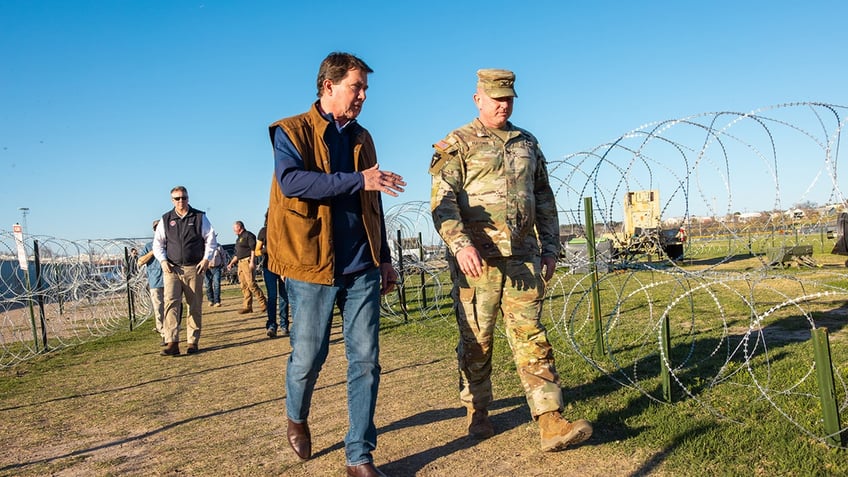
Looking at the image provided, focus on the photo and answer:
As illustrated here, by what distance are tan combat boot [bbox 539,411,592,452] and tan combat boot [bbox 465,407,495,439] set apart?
449mm

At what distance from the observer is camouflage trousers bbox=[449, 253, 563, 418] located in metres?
3.65

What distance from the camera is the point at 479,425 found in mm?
3932

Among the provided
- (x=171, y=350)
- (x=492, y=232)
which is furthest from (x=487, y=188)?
(x=171, y=350)

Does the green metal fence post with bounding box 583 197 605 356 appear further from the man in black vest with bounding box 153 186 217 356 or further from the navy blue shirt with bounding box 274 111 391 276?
the man in black vest with bounding box 153 186 217 356

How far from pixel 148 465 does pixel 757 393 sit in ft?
13.0

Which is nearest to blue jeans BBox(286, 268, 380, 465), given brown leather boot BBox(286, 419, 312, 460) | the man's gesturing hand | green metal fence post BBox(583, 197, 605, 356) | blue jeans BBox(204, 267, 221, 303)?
brown leather boot BBox(286, 419, 312, 460)

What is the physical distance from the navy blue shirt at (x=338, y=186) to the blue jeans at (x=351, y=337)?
107 mm

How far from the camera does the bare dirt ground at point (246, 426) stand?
358 centimetres

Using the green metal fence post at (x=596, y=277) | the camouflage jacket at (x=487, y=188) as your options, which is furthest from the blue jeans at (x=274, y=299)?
the camouflage jacket at (x=487, y=188)

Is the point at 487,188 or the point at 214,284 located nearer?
the point at 487,188

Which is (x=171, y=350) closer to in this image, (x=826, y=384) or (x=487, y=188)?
(x=487, y=188)

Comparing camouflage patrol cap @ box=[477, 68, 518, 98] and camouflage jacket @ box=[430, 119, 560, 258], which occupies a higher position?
camouflage patrol cap @ box=[477, 68, 518, 98]

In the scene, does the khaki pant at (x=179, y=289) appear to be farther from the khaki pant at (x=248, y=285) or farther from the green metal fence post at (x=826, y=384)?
the green metal fence post at (x=826, y=384)

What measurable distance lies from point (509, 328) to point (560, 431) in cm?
64
